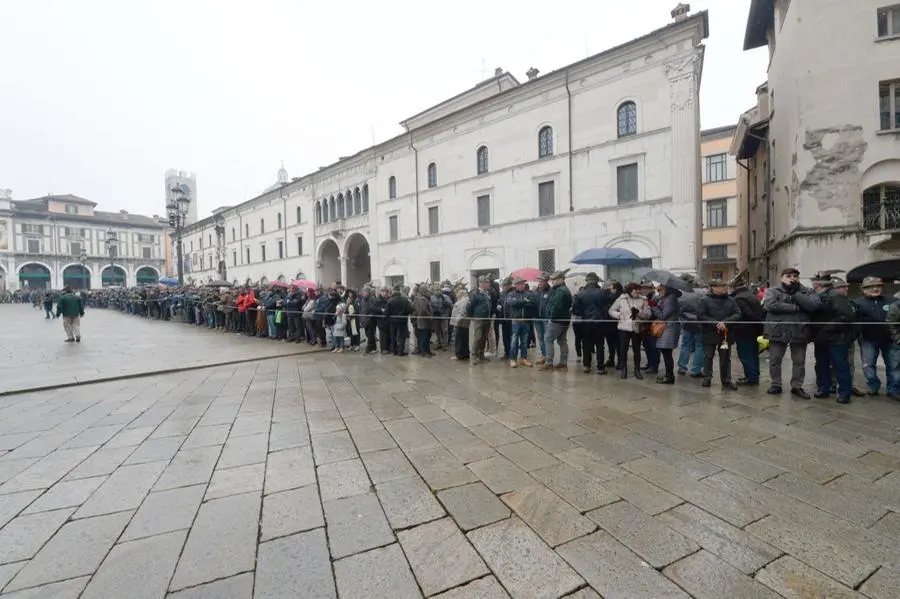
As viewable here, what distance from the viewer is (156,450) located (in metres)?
4.42

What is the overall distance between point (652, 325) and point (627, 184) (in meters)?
14.0

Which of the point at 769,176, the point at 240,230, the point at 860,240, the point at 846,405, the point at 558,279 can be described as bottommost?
the point at 846,405

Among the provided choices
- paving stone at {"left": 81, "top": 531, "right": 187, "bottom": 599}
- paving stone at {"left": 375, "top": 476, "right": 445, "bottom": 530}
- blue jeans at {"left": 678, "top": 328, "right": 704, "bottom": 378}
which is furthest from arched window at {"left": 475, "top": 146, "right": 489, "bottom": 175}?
paving stone at {"left": 81, "top": 531, "right": 187, "bottom": 599}

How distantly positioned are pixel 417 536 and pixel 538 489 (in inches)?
42.9

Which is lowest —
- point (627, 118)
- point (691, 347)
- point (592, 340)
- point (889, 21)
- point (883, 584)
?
point (883, 584)

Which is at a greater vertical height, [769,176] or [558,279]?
[769,176]

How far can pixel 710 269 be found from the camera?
34.0 metres

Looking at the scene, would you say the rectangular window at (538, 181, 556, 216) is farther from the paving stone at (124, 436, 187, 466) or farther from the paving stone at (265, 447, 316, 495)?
the paving stone at (124, 436, 187, 466)

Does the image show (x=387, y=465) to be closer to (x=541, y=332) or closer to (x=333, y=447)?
(x=333, y=447)

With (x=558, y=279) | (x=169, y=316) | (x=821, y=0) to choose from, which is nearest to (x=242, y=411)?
(x=558, y=279)

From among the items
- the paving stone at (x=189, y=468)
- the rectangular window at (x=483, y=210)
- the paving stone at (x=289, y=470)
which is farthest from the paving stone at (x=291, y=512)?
the rectangular window at (x=483, y=210)

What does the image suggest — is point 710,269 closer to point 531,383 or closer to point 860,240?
point 860,240

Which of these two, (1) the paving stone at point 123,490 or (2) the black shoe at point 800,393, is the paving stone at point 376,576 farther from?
(2) the black shoe at point 800,393

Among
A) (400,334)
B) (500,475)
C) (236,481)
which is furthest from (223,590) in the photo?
(400,334)
